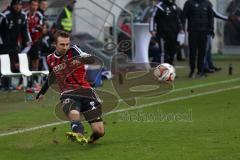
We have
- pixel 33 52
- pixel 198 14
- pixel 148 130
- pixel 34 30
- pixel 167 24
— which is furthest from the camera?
pixel 167 24

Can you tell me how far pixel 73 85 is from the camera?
428 inches

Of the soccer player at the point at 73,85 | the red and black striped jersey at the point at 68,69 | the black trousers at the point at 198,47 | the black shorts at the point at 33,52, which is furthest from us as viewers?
the black trousers at the point at 198,47

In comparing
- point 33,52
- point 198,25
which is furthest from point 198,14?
point 33,52

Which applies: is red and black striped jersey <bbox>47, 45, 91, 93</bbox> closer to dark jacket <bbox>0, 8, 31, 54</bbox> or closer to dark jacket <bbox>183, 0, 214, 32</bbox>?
dark jacket <bbox>0, 8, 31, 54</bbox>

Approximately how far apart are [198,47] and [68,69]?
11.2 meters

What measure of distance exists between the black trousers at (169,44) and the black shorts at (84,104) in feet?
35.7

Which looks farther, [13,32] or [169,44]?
[169,44]

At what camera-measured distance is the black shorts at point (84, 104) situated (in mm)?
10766

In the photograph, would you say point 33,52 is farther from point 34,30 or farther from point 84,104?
point 84,104

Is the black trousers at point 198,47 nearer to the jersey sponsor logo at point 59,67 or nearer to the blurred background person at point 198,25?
the blurred background person at point 198,25

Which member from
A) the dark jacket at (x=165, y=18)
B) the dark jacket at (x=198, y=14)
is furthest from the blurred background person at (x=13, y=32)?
the dark jacket at (x=198, y=14)

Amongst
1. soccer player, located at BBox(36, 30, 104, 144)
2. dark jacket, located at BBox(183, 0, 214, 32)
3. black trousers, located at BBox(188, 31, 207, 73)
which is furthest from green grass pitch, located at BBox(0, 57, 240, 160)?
dark jacket, located at BBox(183, 0, 214, 32)

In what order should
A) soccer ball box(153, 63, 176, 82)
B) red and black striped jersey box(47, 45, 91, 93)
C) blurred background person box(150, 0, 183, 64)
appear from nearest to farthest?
red and black striped jersey box(47, 45, 91, 93)
soccer ball box(153, 63, 176, 82)
blurred background person box(150, 0, 183, 64)

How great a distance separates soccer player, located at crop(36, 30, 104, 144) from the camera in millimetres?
10727
